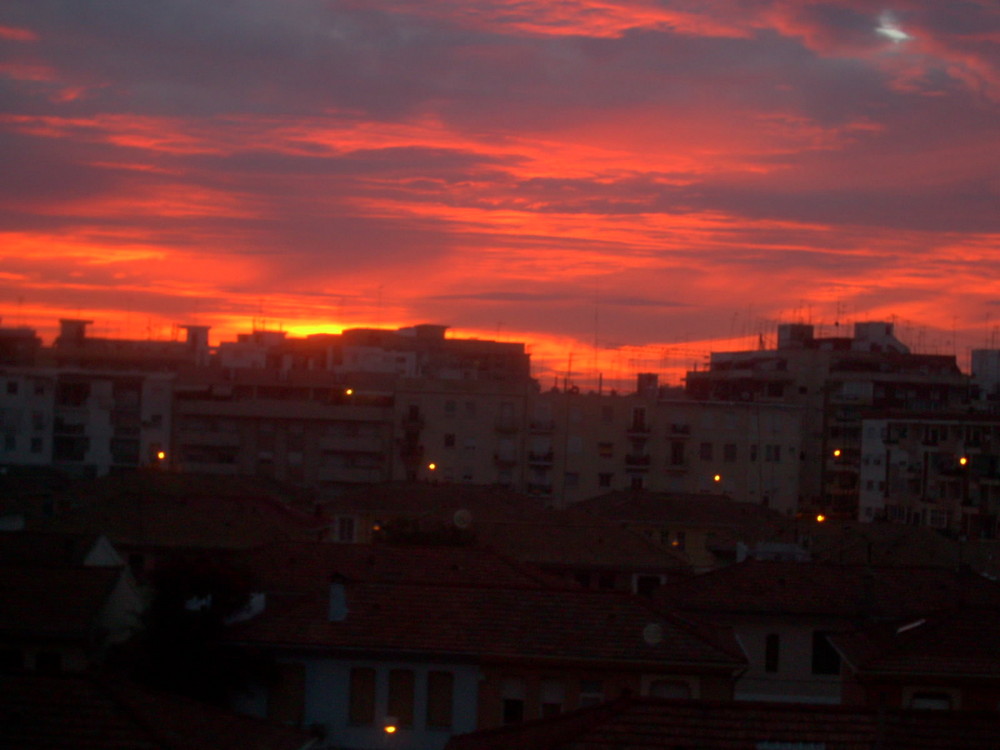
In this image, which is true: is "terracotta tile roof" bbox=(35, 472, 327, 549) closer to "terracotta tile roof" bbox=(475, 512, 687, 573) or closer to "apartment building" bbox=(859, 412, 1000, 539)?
"terracotta tile roof" bbox=(475, 512, 687, 573)

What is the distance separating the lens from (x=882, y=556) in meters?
40.6

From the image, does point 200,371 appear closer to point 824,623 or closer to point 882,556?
point 882,556

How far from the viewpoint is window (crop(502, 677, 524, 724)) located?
1977 cm

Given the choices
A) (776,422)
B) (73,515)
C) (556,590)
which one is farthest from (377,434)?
(556,590)

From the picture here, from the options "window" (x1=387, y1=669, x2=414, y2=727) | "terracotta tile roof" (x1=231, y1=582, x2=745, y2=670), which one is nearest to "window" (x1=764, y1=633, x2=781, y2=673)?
"terracotta tile roof" (x1=231, y1=582, x2=745, y2=670)

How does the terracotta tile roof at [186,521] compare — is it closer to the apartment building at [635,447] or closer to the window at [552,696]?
the window at [552,696]

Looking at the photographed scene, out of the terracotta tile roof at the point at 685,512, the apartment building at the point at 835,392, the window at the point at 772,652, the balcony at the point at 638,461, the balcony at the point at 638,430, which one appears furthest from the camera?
the apartment building at the point at 835,392

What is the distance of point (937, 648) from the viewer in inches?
791

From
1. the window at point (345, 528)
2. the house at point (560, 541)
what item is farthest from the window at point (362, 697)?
the window at point (345, 528)

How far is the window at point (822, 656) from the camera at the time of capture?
26.1 m

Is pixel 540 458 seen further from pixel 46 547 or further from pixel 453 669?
pixel 453 669

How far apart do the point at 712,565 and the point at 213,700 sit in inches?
1217

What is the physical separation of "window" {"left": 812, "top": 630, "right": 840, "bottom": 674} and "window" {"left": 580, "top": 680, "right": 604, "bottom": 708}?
7774 mm

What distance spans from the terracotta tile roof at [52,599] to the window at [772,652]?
39.0 ft
